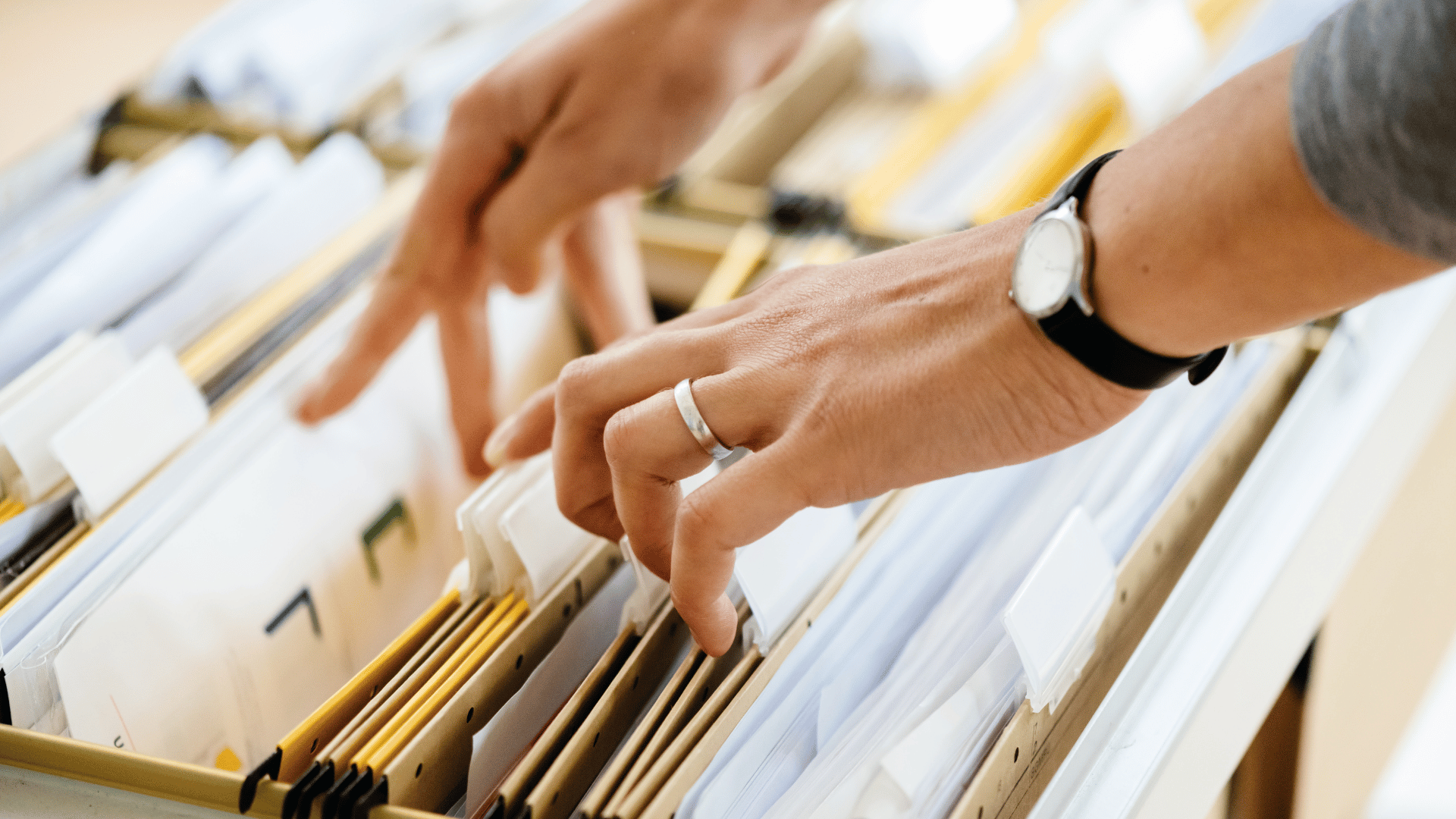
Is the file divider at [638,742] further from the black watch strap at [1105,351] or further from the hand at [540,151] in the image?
the hand at [540,151]

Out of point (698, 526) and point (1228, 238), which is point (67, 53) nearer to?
point (698, 526)

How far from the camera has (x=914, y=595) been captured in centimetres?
77

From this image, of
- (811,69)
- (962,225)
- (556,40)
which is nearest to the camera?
(556,40)

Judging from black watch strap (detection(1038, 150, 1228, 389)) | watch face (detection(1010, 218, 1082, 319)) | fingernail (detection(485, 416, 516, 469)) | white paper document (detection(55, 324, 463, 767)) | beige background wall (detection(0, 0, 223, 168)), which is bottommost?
white paper document (detection(55, 324, 463, 767))

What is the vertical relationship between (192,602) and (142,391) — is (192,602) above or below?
below

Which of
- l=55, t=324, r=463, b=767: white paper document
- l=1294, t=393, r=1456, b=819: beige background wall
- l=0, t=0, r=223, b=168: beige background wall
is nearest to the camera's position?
l=55, t=324, r=463, b=767: white paper document

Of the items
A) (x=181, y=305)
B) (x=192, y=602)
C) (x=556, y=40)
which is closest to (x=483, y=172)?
(x=556, y=40)

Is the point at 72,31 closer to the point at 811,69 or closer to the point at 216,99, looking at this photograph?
the point at 216,99

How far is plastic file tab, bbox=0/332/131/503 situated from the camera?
81 cm

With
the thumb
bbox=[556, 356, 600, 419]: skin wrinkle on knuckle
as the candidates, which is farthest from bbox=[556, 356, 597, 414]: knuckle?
the thumb

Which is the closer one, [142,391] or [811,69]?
[142,391]

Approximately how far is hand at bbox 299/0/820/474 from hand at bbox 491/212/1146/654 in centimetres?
35

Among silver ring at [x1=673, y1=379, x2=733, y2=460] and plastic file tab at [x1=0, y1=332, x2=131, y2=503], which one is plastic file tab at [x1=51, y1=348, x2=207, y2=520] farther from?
silver ring at [x1=673, y1=379, x2=733, y2=460]

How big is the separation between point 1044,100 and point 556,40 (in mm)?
802
